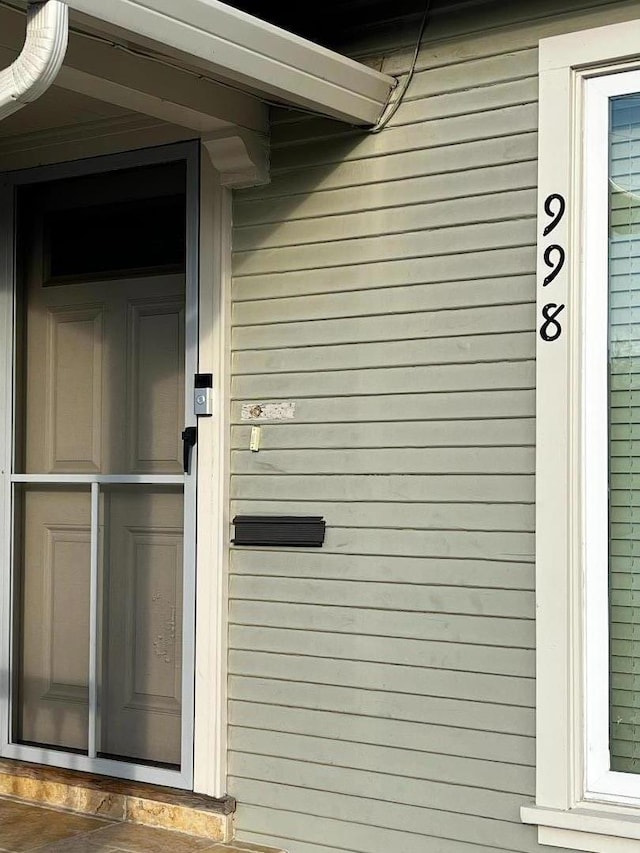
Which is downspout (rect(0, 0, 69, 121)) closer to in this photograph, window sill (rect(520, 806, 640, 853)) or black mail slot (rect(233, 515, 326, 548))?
black mail slot (rect(233, 515, 326, 548))

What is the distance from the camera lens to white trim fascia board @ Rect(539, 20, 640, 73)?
3139 mm

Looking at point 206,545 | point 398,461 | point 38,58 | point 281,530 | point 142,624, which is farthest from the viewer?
point 142,624

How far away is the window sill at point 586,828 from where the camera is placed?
3066 millimetres

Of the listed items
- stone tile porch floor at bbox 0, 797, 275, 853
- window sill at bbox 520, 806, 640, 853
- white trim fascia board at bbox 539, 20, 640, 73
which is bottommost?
stone tile porch floor at bbox 0, 797, 275, 853

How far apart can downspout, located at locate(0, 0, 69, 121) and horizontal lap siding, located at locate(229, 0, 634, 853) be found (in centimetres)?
136

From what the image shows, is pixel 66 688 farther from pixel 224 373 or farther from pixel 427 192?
pixel 427 192

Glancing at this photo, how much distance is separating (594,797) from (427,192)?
5.91 ft

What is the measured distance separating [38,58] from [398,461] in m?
1.63

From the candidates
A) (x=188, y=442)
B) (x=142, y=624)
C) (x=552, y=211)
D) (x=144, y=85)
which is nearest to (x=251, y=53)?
(x=144, y=85)

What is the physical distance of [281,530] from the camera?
3.81 metres

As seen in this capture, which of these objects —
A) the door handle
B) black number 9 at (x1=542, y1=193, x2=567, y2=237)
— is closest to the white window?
black number 9 at (x1=542, y1=193, x2=567, y2=237)

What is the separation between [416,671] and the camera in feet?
11.5

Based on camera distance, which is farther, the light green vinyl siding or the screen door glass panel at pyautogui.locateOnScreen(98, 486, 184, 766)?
the screen door glass panel at pyautogui.locateOnScreen(98, 486, 184, 766)

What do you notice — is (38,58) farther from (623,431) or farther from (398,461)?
(623,431)
